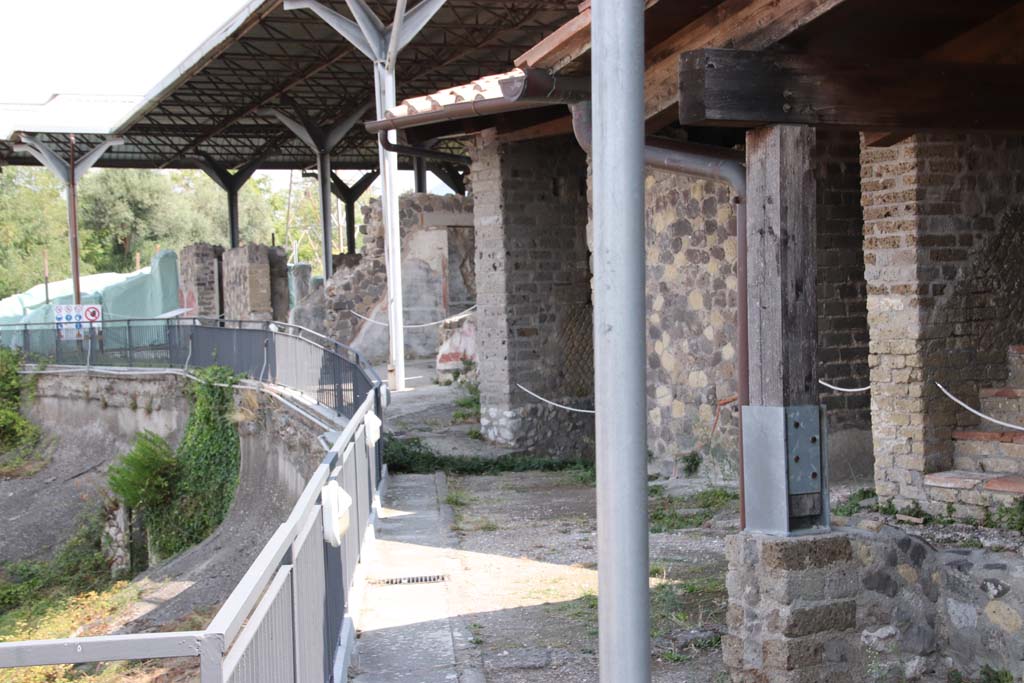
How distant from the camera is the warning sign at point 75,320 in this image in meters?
24.3

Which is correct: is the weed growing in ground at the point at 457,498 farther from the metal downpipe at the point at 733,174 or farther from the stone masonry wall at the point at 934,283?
the metal downpipe at the point at 733,174

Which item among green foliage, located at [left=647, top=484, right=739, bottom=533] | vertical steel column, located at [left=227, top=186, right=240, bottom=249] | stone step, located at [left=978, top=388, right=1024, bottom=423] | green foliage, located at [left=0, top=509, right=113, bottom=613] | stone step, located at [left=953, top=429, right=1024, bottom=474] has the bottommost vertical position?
green foliage, located at [left=0, top=509, right=113, bottom=613]

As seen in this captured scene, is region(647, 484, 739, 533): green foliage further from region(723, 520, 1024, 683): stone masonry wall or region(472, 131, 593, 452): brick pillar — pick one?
region(723, 520, 1024, 683): stone masonry wall

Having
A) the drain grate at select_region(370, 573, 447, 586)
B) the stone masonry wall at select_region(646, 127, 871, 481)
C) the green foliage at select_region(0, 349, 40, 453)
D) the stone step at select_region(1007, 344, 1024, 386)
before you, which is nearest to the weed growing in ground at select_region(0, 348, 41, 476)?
the green foliage at select_region(0, 349, 40, 453)

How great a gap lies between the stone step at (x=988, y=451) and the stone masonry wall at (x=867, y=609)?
1.61 metres

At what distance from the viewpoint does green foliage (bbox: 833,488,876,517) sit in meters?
7.82

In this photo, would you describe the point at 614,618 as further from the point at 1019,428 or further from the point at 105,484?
the point at 105,484

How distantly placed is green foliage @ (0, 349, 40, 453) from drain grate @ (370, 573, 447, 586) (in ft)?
64.1

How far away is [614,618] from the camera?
11.8 feet

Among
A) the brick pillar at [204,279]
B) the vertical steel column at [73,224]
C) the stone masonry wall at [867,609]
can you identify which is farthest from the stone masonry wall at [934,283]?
the brick pillar at [204,279]

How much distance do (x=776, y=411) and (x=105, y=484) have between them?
18794 mm

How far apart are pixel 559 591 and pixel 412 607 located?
904 mm

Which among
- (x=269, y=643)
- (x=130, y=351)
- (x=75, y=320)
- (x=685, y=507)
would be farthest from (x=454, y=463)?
(x=75, y=320)

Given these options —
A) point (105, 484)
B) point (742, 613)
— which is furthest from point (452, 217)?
point (742, 613)
